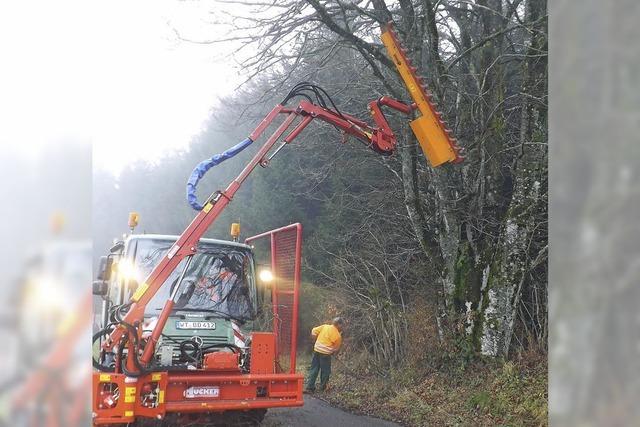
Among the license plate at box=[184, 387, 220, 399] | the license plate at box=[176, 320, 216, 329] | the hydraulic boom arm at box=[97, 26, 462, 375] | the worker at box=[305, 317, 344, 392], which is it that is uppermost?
the hydraulic boom arm at box=[97, 26, 462, 375]

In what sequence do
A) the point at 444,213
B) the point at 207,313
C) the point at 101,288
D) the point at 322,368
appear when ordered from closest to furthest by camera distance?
the point at 101,288 → the point at 207,313 → the point at 444,213 → the point at 322,368

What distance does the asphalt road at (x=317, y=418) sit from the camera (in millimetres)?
8211

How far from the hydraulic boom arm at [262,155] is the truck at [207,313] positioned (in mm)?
12

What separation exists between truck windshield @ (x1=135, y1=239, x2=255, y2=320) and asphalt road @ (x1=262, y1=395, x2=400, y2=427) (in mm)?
1784

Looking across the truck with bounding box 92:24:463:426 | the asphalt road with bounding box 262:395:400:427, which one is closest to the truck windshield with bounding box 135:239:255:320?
the truck with bounding box 92:24:463:426

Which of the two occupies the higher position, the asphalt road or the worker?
the worker

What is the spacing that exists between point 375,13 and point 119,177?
116ft

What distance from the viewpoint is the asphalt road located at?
8.21 meters

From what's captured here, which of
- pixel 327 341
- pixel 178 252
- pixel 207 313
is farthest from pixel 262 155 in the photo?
pixel 327 341

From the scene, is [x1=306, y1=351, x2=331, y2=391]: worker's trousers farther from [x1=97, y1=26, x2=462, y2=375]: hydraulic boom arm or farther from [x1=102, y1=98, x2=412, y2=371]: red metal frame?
[x1=102, y1=98, x2=412, y2=371]: red metal frame

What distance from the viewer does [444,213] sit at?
34.2ft

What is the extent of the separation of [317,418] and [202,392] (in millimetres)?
3186

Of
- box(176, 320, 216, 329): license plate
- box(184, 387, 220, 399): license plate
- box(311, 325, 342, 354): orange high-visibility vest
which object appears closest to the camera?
box(184, 387, 220, 399): license plate

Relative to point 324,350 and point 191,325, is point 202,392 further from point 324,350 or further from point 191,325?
point 324,350
